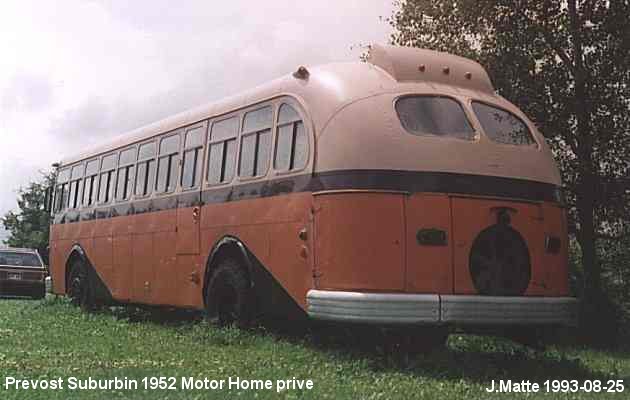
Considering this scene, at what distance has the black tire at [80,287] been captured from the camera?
16.5m

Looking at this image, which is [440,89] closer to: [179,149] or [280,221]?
[280,221]

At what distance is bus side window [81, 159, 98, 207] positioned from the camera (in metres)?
16.3

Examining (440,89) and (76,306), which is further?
(76,306)

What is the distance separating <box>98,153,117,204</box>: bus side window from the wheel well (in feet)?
15.0

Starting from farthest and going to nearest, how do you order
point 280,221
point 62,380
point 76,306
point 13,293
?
point 13,293 < point 76,306 < point 280,221 < point 62,380

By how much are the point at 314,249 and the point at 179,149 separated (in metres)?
4.28

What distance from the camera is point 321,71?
9836 mm

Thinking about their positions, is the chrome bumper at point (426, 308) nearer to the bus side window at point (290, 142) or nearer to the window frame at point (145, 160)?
the bus side window at point (290, 142)

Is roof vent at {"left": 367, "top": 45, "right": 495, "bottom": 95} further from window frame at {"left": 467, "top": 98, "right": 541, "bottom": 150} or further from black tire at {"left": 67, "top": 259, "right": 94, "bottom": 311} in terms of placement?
black tire at {"left": 67, "top": 259, "right": 94, "bottom": 311}

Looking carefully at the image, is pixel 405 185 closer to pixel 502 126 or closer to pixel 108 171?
pixel 502 126

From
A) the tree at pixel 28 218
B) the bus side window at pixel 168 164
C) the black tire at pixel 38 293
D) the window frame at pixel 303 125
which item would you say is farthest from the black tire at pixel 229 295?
the tree at pixel 28 218

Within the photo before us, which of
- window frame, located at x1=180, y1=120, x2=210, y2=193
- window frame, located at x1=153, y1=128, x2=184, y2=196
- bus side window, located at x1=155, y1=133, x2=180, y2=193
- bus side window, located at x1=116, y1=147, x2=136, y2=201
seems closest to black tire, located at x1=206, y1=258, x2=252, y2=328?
window frame, located at x1=180, y1=120, x2=210, y2=193

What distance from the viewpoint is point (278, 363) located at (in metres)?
8.63

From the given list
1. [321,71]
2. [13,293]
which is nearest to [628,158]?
[321,71]
